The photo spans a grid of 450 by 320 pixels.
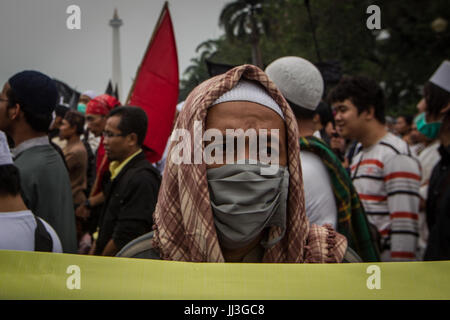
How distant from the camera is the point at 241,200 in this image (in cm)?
145

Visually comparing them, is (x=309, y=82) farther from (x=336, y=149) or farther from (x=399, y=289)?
(x=336, y=149)

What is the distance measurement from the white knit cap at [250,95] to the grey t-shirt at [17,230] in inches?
42.5

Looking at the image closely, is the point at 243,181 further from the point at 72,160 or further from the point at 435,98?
the point at 72,160

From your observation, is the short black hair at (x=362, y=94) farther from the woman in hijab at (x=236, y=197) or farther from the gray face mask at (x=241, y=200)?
the gray face mask at (x=241, y=200)

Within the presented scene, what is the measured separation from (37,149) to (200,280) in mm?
1853

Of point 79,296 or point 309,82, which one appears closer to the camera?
point 79,296

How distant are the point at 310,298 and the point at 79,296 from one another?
0.57 meters

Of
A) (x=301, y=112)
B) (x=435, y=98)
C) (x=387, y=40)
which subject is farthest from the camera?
(x=387, y=40)

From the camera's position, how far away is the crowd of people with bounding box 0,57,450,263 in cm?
148

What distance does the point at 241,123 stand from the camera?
152cm

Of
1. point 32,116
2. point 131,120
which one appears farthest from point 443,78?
point 32,116

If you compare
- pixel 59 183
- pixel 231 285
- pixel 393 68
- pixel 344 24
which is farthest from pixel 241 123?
pixel 393 68

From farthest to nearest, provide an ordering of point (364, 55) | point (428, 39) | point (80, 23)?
point (364, 55) < point (428, 39) < point (80, 23)

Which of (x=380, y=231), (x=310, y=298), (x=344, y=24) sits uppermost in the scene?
(x=344, y=24)
